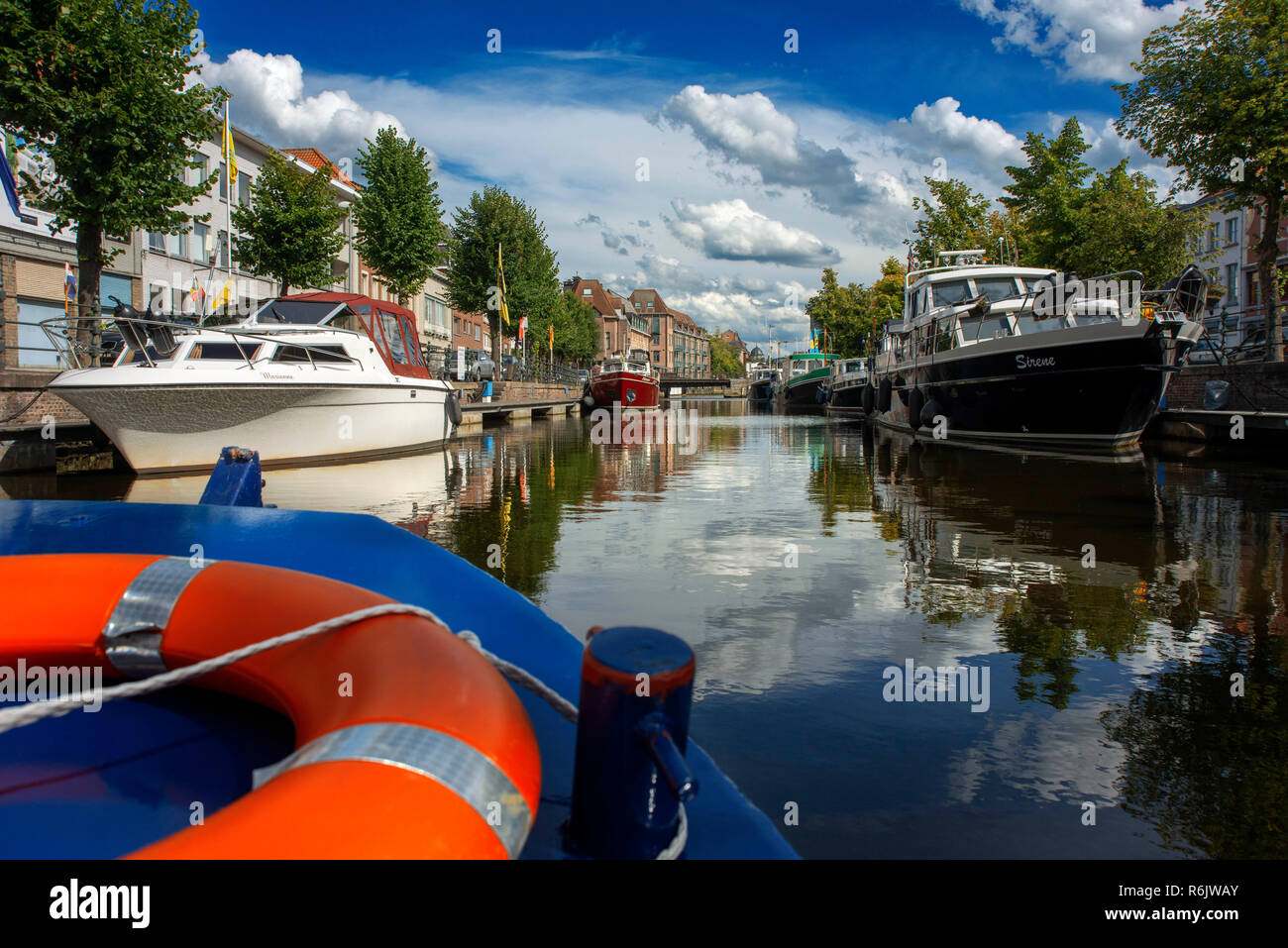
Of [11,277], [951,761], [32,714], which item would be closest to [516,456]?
[951,761]

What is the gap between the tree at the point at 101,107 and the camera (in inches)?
503

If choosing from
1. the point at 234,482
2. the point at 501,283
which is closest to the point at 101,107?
the point at 234,482

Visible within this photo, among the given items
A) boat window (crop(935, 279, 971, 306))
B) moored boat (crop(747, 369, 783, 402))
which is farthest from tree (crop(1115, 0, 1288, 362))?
moored boat (crop(747, 369, 783, 402))

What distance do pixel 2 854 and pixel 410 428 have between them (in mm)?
13753

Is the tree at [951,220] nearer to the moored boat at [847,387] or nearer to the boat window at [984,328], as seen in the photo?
the moored boat at [847,387]

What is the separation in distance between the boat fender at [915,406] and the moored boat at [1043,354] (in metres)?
0.03

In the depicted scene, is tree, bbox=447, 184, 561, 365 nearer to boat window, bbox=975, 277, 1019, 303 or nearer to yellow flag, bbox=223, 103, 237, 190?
yellow flag, bbox=223, 103, 237, 190

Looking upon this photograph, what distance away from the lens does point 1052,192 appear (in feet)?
88.8

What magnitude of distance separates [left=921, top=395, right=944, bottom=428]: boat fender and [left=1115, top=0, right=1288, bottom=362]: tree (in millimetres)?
6332

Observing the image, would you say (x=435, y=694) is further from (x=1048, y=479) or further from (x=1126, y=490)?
(x=1048, y=479)

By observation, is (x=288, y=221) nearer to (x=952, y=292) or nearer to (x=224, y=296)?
(x=224, y=296)

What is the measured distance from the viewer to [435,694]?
142 cm

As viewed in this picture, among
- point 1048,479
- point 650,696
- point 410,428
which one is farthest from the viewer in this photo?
point 410,428

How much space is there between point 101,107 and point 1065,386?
1574cm
